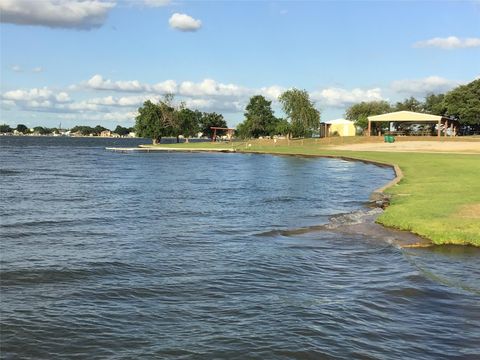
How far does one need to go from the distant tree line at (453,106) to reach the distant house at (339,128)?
2709mm

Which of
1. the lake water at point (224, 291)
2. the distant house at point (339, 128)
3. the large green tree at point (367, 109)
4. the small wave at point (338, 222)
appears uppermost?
the large green tree at point (367, 109)

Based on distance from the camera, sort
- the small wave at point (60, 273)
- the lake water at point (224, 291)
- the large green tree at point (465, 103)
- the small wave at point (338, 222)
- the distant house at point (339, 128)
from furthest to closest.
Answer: the distant house at point (339, 128), the large green tree at point (465, 103), the small wave at point (338, 222), the small wave at point (60, 273), the lake water at point (224, 291)

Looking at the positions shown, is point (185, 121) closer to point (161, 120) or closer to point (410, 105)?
point (161, 120)

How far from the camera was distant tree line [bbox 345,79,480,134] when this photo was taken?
9006 centimetres

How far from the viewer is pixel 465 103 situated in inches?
3664

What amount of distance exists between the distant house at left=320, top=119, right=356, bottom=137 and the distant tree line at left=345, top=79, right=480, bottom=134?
8.89 ft

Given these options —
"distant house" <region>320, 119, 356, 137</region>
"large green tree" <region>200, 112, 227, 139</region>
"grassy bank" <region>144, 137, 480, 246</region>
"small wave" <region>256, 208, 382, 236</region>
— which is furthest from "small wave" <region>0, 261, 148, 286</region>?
"large green tree" <region>200, 112, 227, 139</region>

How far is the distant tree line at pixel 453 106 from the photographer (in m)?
90.1

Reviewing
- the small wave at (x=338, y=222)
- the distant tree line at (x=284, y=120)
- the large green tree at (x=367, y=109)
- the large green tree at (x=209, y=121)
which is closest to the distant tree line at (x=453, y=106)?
the large green tree at (x=367, y=109)

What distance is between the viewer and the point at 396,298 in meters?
10.1

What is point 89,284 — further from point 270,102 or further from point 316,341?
point 270,102

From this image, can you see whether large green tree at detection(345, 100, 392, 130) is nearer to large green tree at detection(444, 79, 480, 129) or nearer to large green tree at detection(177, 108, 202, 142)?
large green tree at detection(444, 79, 480, 129)

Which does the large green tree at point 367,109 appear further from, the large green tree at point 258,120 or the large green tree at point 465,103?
the large green tree at point 465,103

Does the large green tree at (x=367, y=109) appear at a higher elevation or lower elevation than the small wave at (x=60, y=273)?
higher
